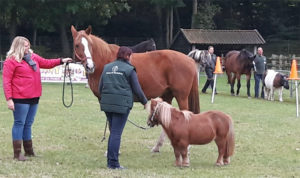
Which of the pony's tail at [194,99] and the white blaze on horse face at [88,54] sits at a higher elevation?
the white blaze on horse face at [88,54]

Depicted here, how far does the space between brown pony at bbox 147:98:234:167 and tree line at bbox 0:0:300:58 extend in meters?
29.7

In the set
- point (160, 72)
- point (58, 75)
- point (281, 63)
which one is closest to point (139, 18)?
point (281, 63)

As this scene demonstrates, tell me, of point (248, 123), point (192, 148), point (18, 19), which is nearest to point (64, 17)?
point (18, 19)

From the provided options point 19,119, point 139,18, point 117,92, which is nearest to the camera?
point 117,92

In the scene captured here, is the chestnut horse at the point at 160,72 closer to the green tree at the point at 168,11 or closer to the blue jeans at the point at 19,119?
the blue jeans at the point at 19,119

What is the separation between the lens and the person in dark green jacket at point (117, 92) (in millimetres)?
7320

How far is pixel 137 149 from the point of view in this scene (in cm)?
938

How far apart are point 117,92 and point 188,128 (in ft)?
3.98

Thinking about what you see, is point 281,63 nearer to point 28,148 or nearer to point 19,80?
point 28,148

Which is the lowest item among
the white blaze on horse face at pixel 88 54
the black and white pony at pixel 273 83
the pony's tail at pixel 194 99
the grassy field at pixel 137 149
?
the black and white pony at pixel 273 83

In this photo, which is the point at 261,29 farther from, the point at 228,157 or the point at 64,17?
the point at 228,157

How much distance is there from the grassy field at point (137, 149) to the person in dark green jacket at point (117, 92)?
0.55 meters

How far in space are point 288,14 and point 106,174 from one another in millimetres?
43988

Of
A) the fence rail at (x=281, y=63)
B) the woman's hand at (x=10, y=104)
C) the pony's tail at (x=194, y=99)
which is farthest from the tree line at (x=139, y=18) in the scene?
the woman's hand at (x=10, y=104)
